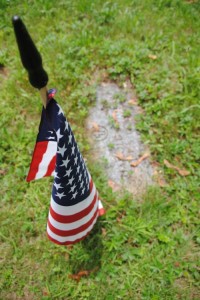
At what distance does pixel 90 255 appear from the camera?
A: 244 cm

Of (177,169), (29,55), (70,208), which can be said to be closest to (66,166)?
(70,208)

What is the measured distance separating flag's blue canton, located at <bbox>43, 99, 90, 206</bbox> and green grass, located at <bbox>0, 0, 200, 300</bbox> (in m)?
0.71

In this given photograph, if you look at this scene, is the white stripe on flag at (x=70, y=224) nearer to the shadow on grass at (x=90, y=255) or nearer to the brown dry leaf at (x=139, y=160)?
the shadow on grass at (x=90, y=255)

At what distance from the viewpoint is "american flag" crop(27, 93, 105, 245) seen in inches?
64.2

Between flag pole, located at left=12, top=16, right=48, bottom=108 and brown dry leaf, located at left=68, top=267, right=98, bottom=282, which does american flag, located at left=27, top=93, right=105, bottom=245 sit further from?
brown dry leaf, located at left=68, top=267, right=98, bottom=282

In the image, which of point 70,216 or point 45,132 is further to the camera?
point 70,216

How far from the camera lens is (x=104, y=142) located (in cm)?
308

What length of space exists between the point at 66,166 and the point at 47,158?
0.54 feet

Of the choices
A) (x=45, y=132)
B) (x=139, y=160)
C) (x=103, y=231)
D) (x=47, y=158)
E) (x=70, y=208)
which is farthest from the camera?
(x=139, y=160)

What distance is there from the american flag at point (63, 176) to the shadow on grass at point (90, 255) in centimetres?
26

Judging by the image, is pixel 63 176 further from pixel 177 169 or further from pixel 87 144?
pixel 177 169

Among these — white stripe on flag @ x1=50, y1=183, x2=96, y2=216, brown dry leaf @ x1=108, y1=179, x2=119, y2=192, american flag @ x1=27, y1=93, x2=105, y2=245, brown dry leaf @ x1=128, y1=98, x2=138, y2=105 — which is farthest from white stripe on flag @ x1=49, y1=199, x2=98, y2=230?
brown dry leaf @ x1=128, y1=98, x2=138, y2=105

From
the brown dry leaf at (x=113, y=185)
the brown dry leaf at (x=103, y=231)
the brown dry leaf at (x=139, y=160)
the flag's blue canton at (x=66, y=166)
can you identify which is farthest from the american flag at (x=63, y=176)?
the brown dry leaf at (x=139, y=160)

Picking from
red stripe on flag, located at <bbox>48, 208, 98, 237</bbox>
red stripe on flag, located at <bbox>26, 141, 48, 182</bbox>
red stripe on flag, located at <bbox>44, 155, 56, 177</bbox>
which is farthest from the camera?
red stripe on flag, located at <bbox>48, 208, 98, 237</bbox>
